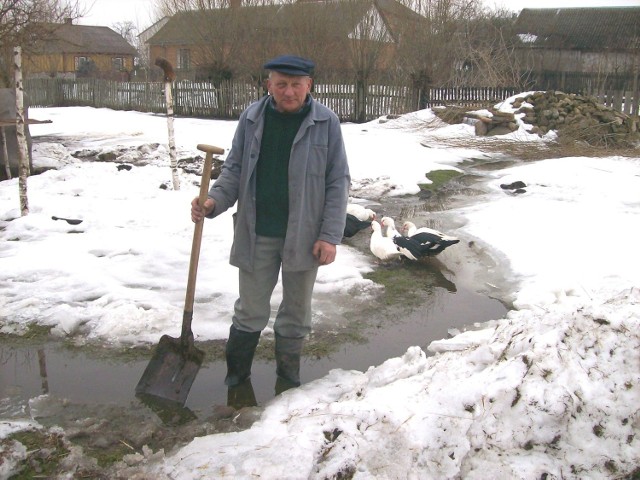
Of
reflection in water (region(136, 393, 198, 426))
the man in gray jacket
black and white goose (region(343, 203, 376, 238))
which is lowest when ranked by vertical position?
reflection in water (region(136, 393, 198, 426))

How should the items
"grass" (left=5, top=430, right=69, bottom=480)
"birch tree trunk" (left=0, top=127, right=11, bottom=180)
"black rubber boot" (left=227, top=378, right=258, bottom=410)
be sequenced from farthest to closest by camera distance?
"birch tree trunk" (left=0, top=127, right=11, bottom=180), "black rubber boot" (left=227, top=378, right=258, bottom=410), "grass" (left=5, top=430, right=69, bottom=480)

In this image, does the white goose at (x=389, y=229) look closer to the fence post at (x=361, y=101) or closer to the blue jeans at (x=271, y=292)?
the blue jeans at (x=271, y=292)

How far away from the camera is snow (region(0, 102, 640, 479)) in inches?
99.1

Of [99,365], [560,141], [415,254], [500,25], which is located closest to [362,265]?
[415,254]

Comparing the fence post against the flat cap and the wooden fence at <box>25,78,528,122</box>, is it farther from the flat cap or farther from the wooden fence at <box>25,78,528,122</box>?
the flat cap

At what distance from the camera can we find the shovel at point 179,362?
11.6 feet

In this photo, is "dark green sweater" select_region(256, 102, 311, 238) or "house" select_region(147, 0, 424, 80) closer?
"dark green sweater" select_region(256, 102, 311, 238)

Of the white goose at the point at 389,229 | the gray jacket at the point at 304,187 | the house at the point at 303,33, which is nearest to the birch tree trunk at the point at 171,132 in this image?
the white goose at the point at 389,229

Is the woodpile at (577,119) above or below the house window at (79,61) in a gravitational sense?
below

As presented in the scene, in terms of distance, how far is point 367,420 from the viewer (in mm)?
2799

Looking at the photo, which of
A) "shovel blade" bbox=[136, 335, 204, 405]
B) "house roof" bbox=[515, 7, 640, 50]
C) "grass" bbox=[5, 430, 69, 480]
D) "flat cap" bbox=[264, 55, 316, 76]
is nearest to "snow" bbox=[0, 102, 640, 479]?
"grass" bbox=[5, 430, 69, 480]

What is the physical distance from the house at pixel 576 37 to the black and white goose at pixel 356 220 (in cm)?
2291

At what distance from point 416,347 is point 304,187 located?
1216 mm

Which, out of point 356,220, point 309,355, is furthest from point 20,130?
point 309,355
